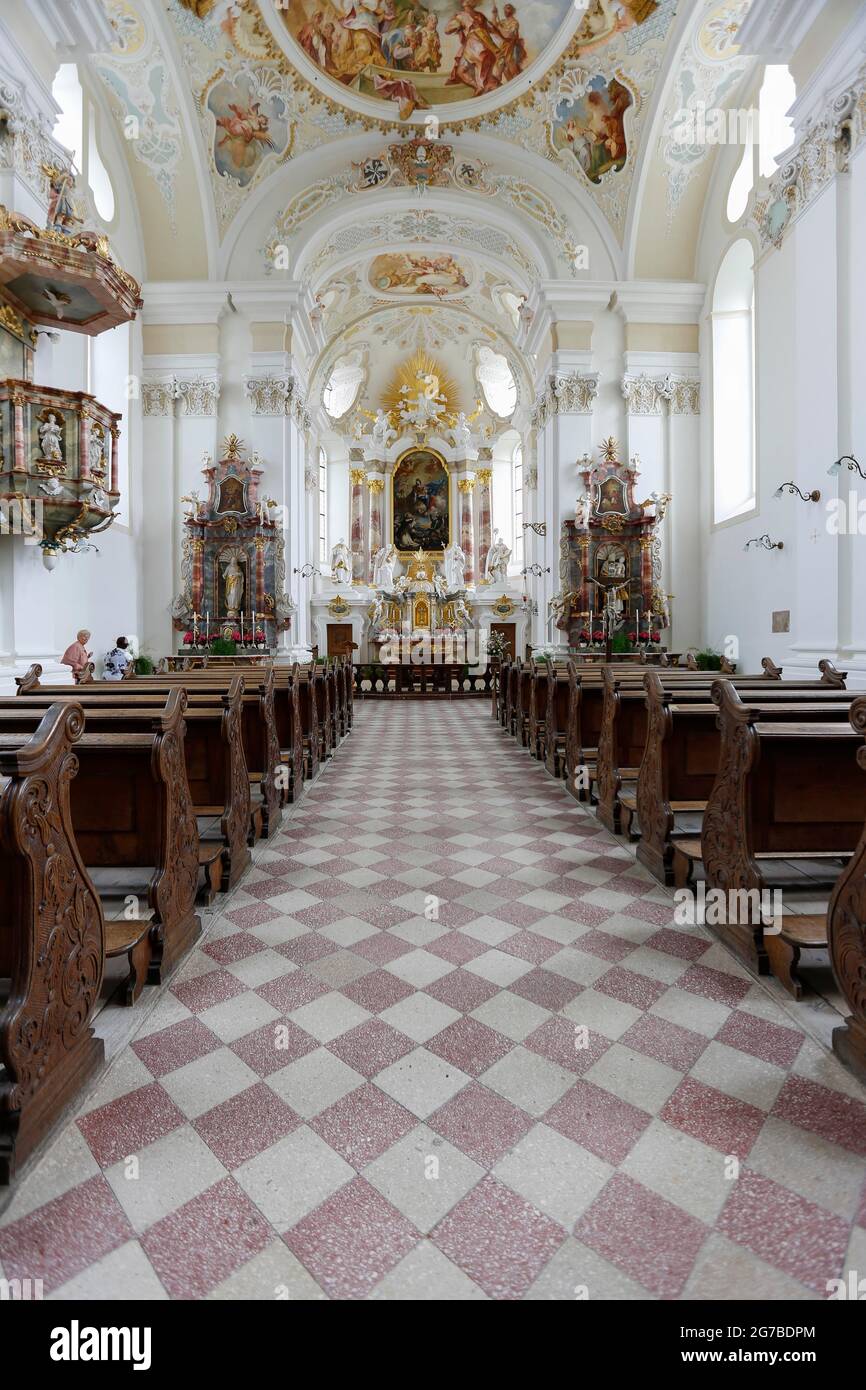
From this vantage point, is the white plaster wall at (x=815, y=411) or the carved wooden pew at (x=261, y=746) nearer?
the carved wooden pew at (x=261, y=746)

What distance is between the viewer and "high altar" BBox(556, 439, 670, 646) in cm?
1283

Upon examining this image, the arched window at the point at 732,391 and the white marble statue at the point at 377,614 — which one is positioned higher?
the arched window at the point at 732,391

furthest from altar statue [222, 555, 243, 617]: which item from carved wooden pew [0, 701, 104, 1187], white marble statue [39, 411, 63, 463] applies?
carved wooden pew [0, 701, 104, 1187]

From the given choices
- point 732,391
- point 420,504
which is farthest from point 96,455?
point 420,504

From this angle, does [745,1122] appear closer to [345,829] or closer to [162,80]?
[345,829]

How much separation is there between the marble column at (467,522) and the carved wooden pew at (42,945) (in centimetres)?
1953

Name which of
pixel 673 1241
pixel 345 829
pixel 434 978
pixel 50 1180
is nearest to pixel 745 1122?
pixel 673 1241

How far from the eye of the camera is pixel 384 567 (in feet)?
68.7

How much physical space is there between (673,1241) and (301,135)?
1583 cm

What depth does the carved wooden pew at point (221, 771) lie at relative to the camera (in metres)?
3.82

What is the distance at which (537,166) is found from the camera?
12781 millimetres

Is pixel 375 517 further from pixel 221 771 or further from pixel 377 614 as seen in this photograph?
pixel 221 771

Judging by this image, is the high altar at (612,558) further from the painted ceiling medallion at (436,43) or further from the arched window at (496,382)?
the arched window at (496,382)

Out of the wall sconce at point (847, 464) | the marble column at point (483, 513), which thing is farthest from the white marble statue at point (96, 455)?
the marble column at point (483, 513)
